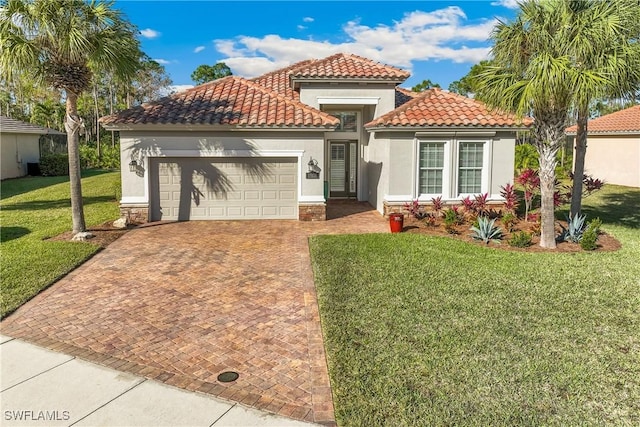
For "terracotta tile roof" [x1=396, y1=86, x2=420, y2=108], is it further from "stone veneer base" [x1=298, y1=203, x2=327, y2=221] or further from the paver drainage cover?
the paver drainage cover

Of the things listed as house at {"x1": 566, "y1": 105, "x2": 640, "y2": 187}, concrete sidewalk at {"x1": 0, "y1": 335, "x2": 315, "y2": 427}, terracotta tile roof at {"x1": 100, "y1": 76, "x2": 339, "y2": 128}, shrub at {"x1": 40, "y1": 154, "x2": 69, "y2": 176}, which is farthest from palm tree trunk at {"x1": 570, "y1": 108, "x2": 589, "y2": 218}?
shrub at {"x1": 40, "y1": 154, "x2": 69, "y2": 176}

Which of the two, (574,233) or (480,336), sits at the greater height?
(574,233)

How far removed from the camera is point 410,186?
15539 millimetres

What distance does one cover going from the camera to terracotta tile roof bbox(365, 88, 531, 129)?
14.9 meters

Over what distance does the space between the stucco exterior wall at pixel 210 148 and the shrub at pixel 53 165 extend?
19.9 m

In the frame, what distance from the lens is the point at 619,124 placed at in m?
25.4

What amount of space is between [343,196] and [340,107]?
4.00m

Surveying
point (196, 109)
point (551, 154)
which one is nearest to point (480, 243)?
point (551, 154)

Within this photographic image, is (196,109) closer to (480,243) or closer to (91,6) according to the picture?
(91,6)

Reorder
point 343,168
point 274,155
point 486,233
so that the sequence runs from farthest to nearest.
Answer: point 343,168 → point 274,155 → point 486,233

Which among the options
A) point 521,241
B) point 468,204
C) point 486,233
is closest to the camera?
point 521,241

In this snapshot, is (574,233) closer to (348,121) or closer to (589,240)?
(589,240)

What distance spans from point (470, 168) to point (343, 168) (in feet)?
19.9

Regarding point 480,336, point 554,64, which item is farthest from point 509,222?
point 480,336
